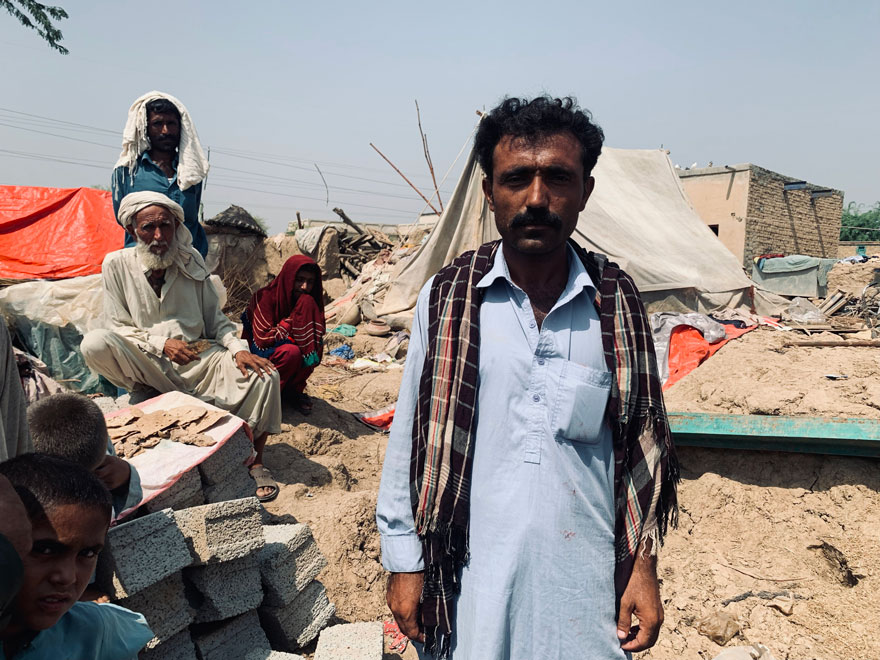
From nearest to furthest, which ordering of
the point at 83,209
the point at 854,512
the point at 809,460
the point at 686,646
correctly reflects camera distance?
the point at 686,646
the point at 854,512
the point at 809,460
the point at 83,209

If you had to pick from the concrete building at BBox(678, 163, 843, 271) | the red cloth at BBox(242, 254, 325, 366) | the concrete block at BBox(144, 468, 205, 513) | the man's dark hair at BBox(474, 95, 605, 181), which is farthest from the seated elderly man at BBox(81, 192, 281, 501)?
the concrete building at BBox(678, 163, 843, 271)

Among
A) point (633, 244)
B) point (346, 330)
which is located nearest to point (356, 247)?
point (346, 330)

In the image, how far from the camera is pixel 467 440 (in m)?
1.37

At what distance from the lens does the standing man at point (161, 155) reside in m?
3.96

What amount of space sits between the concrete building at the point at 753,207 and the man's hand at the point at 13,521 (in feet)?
57.9

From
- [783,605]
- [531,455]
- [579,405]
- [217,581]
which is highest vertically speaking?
[579,405]

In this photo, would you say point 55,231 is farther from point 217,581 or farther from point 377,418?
point 217,581

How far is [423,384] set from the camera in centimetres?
143

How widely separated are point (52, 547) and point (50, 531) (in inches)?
1.6

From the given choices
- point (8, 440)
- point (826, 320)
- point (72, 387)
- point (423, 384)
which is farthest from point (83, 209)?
point (826, 320)

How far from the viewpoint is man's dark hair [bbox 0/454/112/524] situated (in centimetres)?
123

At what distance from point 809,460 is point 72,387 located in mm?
5604

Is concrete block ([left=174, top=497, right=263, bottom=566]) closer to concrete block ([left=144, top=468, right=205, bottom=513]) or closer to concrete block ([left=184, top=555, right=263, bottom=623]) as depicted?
concrete block ([left=184, top=555, right=263, bottom=623])

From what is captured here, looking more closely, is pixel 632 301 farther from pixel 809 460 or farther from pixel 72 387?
pixel 72 387
